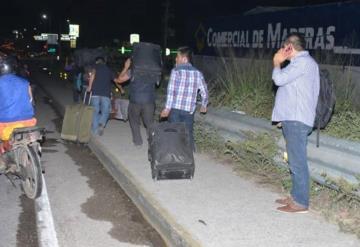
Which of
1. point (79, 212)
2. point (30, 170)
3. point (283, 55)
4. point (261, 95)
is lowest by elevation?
point (79, 212)

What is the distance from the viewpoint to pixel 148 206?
6191 millimetres

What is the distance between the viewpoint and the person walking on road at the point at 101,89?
10.3 meters

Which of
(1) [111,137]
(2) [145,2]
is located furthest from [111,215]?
(2) [145,2]

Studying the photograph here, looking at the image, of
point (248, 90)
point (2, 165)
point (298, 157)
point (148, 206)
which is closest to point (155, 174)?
point (148, 206)

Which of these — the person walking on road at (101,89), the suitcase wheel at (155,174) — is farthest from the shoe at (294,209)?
the person walking on road at (101,89)

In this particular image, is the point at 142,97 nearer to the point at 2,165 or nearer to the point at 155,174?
the point at 155,174

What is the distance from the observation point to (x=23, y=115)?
682 cm

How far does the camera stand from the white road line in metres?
5.28

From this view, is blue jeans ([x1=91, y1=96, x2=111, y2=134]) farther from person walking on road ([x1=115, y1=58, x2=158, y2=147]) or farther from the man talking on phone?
the man talking on phone

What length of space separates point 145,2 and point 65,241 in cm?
6047

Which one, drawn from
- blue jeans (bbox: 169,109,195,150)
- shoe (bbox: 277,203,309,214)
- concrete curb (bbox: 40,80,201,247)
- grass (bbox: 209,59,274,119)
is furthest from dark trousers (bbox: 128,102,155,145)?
shoe (bbox: 277,203,309,214)

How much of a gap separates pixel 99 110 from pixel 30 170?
4188 millimetres

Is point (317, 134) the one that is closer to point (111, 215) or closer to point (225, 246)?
point (225, 246)

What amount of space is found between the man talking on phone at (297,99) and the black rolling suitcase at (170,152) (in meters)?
1.74
